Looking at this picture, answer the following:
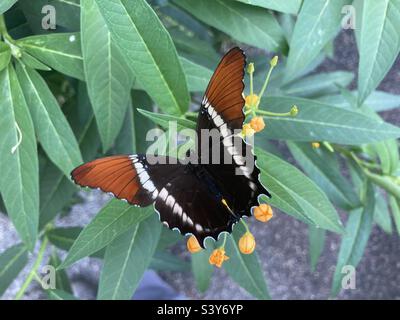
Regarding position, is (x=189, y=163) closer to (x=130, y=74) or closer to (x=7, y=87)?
(x=130, y=74)

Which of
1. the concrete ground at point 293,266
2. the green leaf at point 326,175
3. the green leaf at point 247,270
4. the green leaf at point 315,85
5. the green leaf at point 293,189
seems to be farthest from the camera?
the concrete ground at point 293,266

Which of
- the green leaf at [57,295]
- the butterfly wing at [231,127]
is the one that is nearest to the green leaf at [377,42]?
the butterfly wing at [231,127]

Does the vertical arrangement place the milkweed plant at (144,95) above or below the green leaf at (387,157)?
above

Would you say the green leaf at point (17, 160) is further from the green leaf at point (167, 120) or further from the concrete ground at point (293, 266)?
the concrete ground at point (293, 266)

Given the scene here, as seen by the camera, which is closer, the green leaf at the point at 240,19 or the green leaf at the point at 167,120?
the green leaf at the point at 167,120

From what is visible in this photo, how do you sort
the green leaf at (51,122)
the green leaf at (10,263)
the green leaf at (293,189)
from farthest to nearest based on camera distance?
the green leaf at (10,263) < the green leaf at (51,122) < the green leaf at (293,189)

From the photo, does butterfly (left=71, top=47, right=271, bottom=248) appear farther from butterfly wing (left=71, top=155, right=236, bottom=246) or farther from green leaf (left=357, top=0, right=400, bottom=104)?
green leaf (left=357, top=0, right=400, bottom=104)
